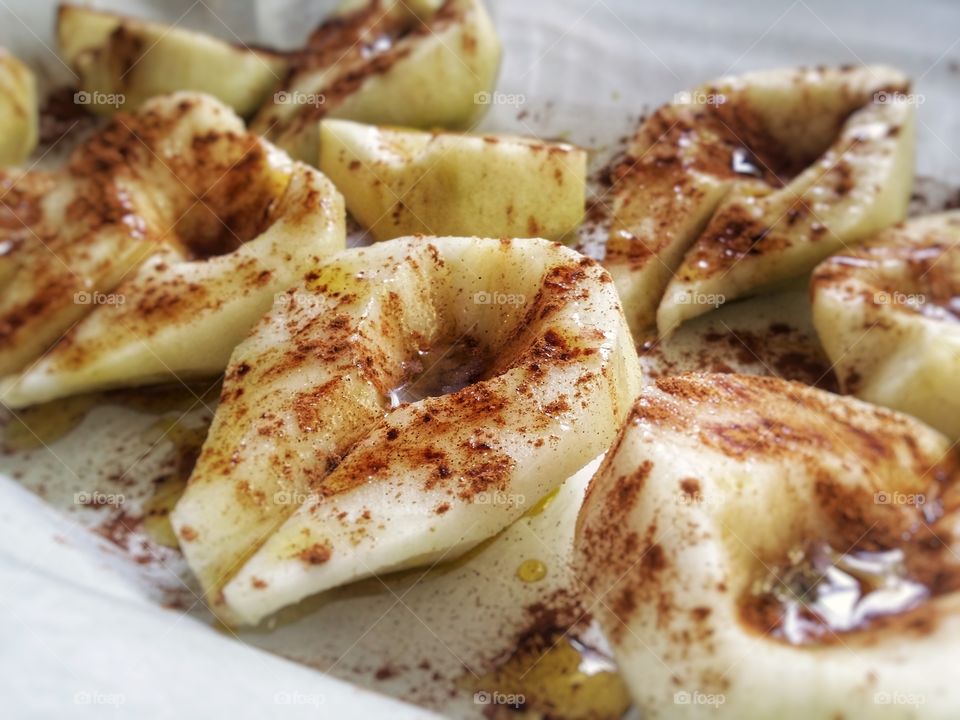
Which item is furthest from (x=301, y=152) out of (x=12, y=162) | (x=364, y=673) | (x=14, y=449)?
(x=364, y=673)

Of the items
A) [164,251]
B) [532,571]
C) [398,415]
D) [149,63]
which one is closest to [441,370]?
[398,415]

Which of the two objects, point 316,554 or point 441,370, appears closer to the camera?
point 316,554

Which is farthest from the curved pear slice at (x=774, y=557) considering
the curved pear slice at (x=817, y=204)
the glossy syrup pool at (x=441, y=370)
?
the curved pear slice at (x=817, y=204)

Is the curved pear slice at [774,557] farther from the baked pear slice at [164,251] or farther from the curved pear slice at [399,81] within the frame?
the curved pear slice at [399,81]

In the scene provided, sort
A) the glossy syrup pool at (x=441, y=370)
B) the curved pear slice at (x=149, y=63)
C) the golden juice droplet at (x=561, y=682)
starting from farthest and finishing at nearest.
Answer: the curved pear slice at (x=149, y=63) < the glossy syrup pool at (x=441, y=370) < the golden juice droplet at (x=561, y=682)

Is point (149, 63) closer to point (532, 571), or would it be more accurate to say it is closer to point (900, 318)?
point (532, 571)

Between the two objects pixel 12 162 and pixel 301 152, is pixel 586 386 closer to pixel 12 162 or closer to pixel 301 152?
pixel 301 152
